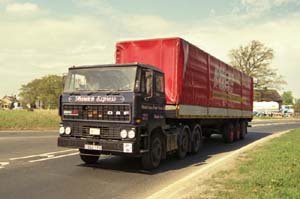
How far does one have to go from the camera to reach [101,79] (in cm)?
1063

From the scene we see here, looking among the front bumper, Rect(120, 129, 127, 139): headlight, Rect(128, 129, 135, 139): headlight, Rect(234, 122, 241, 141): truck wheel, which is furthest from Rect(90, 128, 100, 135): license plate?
Rect(234, 122, 241, 141): truck wheel

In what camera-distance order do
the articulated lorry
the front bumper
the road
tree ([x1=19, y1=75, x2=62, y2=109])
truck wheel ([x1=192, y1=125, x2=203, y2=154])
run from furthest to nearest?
tree ([x1=19, y1=75, x2=62, y2=109]) < truck wheel ([x1=192, y1=125, x2=203, y2=154]) < the articulated lorry < the front bumper < the road

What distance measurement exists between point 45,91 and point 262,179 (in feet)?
315

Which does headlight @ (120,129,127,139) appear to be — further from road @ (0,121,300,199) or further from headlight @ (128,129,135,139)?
road @ (0,121,300,199)

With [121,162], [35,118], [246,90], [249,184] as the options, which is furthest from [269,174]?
[35,118]

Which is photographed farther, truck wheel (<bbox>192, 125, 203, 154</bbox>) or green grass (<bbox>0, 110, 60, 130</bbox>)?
green grass (<bbox>0, 110, 60, 130</bbox>)

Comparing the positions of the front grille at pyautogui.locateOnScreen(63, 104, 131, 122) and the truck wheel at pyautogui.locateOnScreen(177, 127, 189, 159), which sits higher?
the front grille at pyautogui.locateOnScreen(63, 104, 131, 122)

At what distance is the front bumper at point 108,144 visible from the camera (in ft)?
32.4

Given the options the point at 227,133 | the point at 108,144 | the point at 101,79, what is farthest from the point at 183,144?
the point at 227,133

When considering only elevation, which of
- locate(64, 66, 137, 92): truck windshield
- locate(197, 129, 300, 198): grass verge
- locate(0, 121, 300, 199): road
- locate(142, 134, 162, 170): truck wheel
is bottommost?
locate(0, 121, 300, 199): road

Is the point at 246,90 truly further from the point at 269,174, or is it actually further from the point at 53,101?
the point at 53,101

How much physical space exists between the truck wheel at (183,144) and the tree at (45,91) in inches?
3254

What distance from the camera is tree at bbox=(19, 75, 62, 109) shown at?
319 feet

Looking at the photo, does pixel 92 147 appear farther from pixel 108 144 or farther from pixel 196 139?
pixel 196 139
